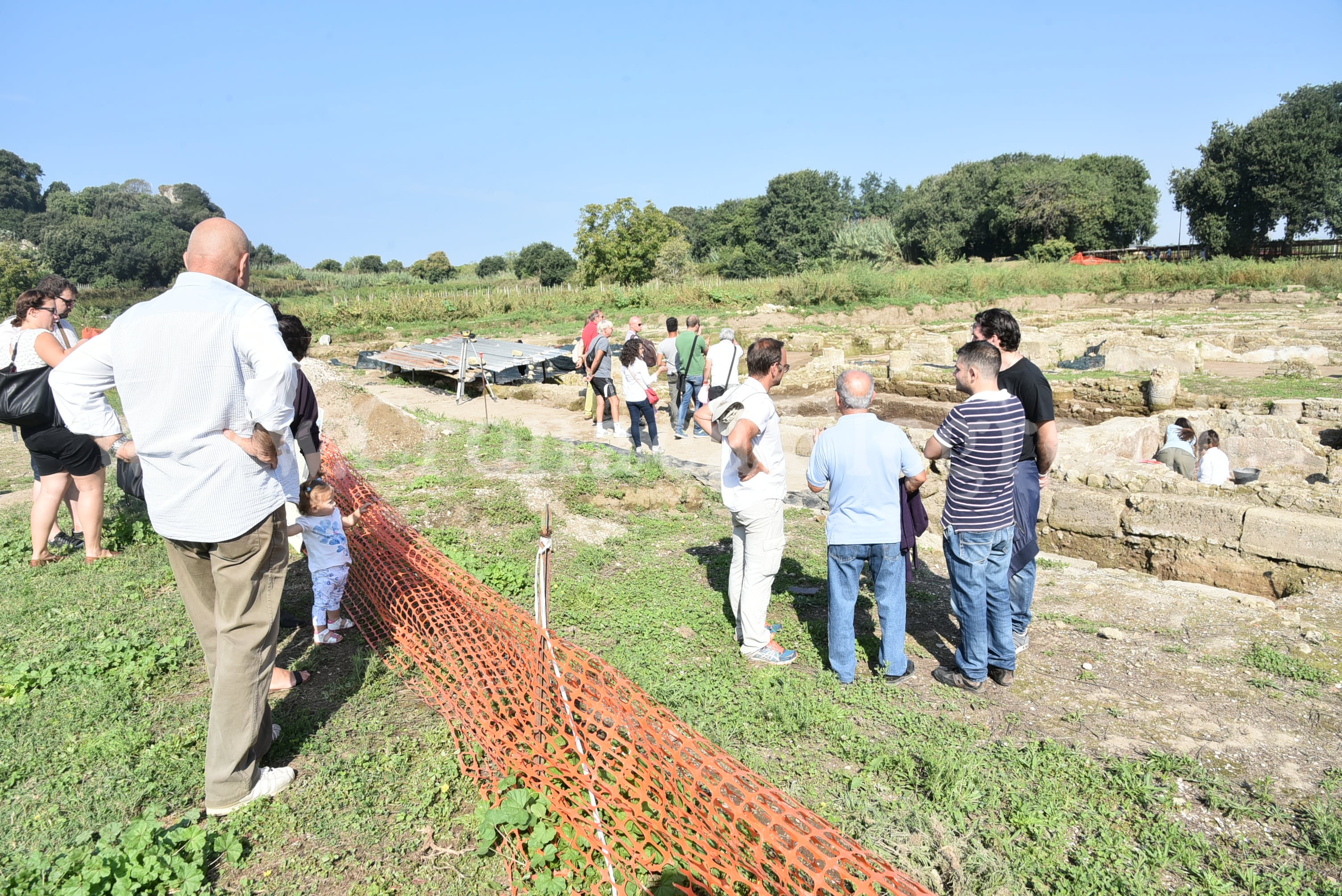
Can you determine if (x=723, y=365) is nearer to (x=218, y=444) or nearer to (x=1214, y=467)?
(x=1214, y=467)

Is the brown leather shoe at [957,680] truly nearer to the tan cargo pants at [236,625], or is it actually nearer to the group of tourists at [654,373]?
the tan cargo pants at [236,625]

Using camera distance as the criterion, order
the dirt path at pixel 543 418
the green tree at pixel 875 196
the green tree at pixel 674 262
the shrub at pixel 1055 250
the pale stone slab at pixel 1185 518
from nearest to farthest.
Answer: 1. the pale stone slab at pixel 1185 518
2. the dirt path at pixel 543 418
3. the shrub at pixel 1055 250
4. the green tree at pixel 674 262
5. the green tree at pixel 875 196

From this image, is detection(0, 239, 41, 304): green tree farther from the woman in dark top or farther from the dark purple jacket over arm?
the dark purple jacket over arm

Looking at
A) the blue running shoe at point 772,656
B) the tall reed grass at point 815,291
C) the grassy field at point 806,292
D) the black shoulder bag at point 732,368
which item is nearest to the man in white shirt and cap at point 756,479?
the blue running shoe at point 772,656

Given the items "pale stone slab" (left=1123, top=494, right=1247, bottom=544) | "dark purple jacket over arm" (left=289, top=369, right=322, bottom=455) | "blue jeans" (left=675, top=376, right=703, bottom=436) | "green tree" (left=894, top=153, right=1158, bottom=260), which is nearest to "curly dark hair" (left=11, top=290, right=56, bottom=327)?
"dark purple jacket over arm" (left=289, top=369, right=322, bottom=455)

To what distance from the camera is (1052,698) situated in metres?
3.87

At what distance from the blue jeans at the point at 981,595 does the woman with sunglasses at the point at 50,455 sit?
218 inches

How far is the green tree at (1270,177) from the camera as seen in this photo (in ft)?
137

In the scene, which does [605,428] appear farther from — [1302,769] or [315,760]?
[1302,769]

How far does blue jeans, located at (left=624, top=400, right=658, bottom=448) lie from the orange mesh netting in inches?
204

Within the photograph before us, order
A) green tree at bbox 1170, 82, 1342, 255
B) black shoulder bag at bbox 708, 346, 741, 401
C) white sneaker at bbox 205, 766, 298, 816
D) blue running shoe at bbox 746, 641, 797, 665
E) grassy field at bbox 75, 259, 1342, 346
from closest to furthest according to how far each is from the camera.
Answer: white sneaker at bbox 205, 766, 298, 816 → blue running shoe at bbox 746, 641, 797, 665 → black shoulder bag at bbox 708, 346, 741, 401 → grassy field at bbox 75, 259, 1342, 346 → green tree at bbox 1170, 82, 1342, 255

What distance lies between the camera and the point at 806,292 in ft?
112

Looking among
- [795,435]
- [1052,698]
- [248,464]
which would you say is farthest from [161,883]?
[795,435]

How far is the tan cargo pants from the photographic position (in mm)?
2699
